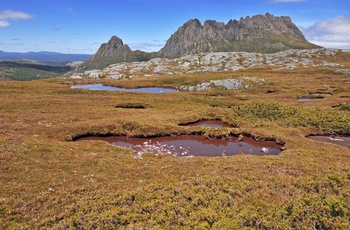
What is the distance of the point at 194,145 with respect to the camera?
115 feet

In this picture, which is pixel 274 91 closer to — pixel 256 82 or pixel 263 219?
pixel 256 82

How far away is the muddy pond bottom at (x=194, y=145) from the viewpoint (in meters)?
32.2

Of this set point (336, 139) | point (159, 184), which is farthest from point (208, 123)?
point (159, 184)

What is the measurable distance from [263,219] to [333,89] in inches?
3558

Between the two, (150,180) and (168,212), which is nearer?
(168,212)

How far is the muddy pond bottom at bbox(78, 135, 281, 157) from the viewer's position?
32.2m

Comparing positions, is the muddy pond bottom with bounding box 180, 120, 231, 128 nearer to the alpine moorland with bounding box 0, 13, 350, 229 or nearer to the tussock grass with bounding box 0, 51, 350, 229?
the alpine moorland with bounding box 0, 13, 350, 229

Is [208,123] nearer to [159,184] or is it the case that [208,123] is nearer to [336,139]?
[336,139]

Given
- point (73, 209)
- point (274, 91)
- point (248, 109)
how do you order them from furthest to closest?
point (274, 91), point (248, 109), point (73, 209)

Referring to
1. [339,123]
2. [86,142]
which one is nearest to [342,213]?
[86,142]

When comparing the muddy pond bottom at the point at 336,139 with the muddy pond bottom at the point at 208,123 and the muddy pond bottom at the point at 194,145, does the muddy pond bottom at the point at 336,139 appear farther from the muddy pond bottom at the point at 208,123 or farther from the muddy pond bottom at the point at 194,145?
the muddy pond bottom at the point at 208,123

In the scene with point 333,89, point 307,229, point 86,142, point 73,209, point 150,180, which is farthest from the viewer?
point 333,89

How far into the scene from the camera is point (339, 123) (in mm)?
41562

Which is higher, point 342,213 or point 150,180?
point 342,213
